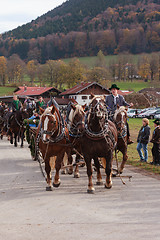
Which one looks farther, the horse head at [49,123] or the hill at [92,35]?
the hill at [92,35]

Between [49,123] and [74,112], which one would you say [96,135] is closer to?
[49,123]

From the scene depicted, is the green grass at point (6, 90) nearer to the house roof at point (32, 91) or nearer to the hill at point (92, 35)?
the house roof at point (32, 91)

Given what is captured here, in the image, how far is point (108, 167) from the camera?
7801 mm

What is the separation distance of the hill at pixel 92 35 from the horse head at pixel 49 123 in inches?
5845

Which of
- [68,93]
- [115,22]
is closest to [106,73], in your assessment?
[68,93]

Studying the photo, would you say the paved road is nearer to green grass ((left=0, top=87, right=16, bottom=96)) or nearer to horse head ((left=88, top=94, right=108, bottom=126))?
horse head ((left=88, top=94, right=108, bottom=126))

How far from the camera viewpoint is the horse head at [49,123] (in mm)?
7496

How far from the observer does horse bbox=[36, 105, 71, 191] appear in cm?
759

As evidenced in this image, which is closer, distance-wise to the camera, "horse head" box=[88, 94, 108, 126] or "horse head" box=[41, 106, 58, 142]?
"horse head" box=[88, 94, 108, 126]

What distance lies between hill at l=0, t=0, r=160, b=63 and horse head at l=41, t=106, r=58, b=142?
487 feet

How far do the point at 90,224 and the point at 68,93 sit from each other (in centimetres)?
7489

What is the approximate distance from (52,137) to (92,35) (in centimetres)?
16534

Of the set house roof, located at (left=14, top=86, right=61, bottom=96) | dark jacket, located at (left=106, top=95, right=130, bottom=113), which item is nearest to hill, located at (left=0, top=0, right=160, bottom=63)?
house roof, located at (left=14, top=86, right=61, bottom=96)

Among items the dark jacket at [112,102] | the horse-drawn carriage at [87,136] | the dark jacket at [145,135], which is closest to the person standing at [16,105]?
the dark jacket at [145,135]
